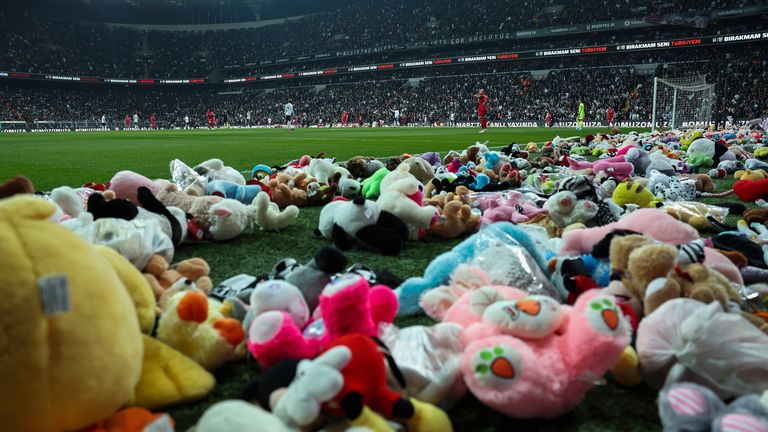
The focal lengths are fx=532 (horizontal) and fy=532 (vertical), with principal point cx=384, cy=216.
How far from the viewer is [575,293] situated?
1.47 meters

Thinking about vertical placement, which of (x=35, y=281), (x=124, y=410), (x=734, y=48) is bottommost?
(x=124, y=410)

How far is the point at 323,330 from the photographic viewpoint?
1184 mm

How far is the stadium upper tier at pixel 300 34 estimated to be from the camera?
28.6 meters

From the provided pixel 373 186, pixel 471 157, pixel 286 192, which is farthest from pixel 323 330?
pixel 471 157

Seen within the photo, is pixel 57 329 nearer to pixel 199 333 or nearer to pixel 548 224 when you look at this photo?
pixel 199 333

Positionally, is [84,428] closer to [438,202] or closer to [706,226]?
[438,202]

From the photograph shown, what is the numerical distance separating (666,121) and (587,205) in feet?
69.0

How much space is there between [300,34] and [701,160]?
41.0 meters

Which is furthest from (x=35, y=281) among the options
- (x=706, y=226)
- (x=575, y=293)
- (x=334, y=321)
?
(x=706, y=226)

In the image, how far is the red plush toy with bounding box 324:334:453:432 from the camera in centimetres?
83

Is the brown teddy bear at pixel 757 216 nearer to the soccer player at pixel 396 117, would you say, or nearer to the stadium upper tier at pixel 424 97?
the stadium upper tier at pixel 424 97

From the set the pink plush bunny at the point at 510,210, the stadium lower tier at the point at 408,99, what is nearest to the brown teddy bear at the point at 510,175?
the pink plush bunny at the point at 510,210

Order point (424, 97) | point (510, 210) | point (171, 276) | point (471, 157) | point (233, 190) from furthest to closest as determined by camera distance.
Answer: point (424, 97) → point (471, 157) → point (233, 190) → point (510, 210) → point (171, 276)

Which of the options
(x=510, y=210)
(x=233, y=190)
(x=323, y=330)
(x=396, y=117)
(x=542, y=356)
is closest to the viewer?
(x=542, y=356)
